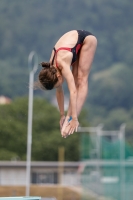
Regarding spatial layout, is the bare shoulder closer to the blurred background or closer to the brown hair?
the brown hair

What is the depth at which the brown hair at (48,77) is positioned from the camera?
844cm

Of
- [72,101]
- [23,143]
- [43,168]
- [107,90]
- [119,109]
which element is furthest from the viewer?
[107,90]

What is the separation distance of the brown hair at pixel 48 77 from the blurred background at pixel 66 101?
6.98 m

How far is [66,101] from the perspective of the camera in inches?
3472

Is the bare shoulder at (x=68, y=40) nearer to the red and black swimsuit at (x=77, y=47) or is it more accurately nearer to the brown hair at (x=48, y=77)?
the red and black swimsuit at (x=77, y=47)

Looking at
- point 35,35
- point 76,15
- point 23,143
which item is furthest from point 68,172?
point 76,15

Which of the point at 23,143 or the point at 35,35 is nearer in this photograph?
the point at 23,143

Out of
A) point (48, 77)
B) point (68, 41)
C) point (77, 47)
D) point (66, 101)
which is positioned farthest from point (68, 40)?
point (66, 101)

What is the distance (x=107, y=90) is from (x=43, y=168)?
43084 millimetres

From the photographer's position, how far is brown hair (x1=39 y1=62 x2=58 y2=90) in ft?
27.7

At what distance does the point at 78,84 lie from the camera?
29.6 feet

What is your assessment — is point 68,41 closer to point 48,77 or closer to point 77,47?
point 77,47

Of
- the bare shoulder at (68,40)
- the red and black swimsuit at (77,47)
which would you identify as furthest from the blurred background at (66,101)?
the bare shoulder at (68,40)

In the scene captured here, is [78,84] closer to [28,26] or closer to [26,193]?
[26,193]
